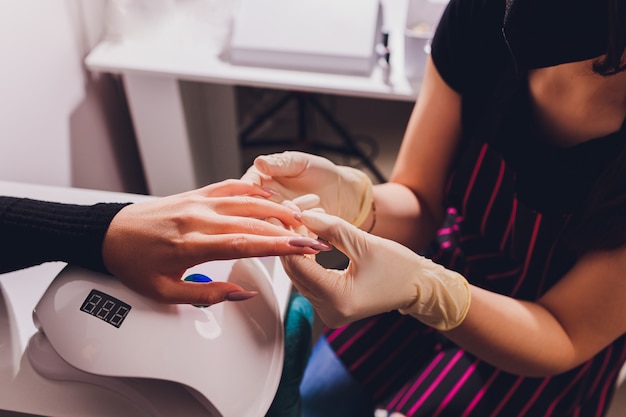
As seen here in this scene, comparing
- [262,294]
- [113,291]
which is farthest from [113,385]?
[262,294]

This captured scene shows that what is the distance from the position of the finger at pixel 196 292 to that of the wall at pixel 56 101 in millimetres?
649

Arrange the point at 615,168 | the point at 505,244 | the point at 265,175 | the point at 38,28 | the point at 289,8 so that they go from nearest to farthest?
1. the point at 615,168
2. the point at 265,175
3. the point at 505,244
4. the point at 38,28
5. the point at 289,8

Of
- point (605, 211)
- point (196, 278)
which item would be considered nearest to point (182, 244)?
point (196, 278)

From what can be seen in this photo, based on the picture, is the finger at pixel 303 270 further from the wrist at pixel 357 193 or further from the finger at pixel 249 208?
the wrist at pixel 357 193

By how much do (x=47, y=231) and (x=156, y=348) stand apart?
0.26 meters

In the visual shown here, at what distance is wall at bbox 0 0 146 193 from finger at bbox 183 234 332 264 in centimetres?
66

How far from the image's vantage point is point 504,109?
97 cm

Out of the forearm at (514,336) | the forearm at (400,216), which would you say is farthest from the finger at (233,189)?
the forearm at (514,336)

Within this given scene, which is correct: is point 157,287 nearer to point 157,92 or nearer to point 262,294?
point 262,294

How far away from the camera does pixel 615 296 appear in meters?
0.85

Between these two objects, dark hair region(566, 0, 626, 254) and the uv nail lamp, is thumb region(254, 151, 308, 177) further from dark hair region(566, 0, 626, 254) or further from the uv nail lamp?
dark hair region(566, 0, 626, 254)

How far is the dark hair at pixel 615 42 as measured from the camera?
65 cm

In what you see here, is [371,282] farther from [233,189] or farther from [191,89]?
[191,89]

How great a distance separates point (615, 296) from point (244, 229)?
59 centimetres
